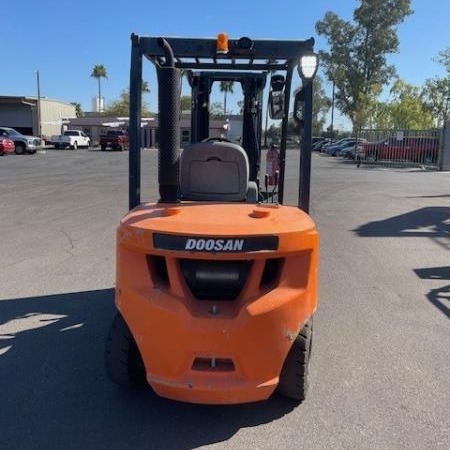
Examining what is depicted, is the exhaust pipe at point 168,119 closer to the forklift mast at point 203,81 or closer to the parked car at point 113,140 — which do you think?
the forklift mast at point 203,81

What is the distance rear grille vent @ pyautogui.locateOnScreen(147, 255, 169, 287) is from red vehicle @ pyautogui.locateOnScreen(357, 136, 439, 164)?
110 feet

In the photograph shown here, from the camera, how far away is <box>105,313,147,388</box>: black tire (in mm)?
3877

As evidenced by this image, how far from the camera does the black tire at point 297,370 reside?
12.3ft

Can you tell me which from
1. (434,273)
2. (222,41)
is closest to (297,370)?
(222,41)

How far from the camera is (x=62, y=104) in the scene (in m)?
78.9

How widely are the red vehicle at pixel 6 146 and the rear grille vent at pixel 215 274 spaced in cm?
4005

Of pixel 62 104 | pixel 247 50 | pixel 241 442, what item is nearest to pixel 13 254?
pixel 247 50

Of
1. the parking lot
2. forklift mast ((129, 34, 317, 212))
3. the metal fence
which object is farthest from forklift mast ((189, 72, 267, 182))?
the metal fence

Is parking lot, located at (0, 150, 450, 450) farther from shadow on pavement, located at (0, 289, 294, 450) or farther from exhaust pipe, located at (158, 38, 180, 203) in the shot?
exhaust pipe, located at (158, 38, 180, 203)

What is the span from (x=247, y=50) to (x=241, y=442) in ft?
9.65

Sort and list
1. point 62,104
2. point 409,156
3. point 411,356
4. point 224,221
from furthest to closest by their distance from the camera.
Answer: point 62,104, point 409,156, point 411,356, point 224,221

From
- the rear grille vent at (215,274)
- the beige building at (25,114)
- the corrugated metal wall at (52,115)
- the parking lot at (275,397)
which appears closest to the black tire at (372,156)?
the parking lot at (275,397)

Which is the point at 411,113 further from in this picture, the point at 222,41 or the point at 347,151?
the point at 222,41

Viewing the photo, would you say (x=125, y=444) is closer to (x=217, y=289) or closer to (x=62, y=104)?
(x=217, y=289)
